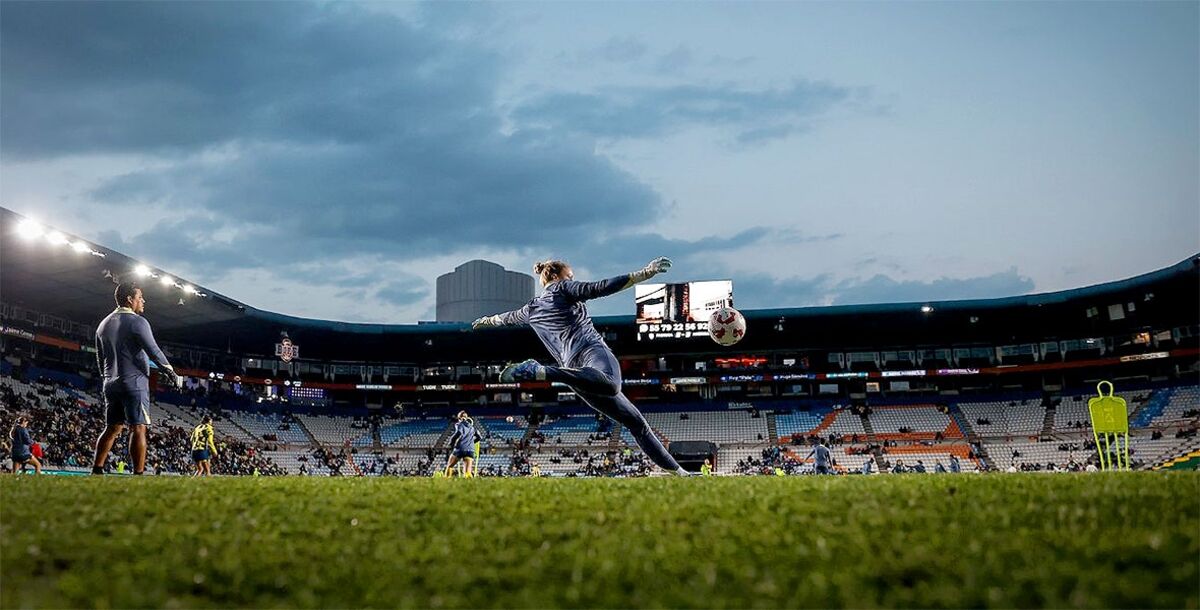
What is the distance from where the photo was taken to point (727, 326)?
11.3 meters

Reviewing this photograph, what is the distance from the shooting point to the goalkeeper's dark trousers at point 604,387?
923cm

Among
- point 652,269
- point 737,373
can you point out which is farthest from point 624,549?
point 737,373

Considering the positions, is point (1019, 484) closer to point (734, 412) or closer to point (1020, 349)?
point (734, 412)

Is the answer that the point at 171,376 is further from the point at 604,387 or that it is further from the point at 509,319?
the point at 604,387

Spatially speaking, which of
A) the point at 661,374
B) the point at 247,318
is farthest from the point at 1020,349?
the point at 247,318

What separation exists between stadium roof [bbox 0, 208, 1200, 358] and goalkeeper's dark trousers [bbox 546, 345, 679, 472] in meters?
32.0

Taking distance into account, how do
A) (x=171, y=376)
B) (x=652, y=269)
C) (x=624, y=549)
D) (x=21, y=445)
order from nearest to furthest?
A: (x=624, y=549), (x=652, y=269), (x=171, y=376), (x=21, y=445)

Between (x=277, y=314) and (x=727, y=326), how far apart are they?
4820 cm

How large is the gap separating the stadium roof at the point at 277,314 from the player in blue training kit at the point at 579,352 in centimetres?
3121

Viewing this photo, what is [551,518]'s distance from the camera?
184 inches

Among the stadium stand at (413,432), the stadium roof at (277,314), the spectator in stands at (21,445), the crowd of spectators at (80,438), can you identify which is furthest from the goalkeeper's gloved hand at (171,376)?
the stadium stand at (413,432)

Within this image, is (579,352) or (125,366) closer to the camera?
(579,352)

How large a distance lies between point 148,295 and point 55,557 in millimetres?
46657

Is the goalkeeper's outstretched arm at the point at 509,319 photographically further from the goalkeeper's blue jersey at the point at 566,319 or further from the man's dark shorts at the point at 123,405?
the man's dark shorts at the point at 123,405
